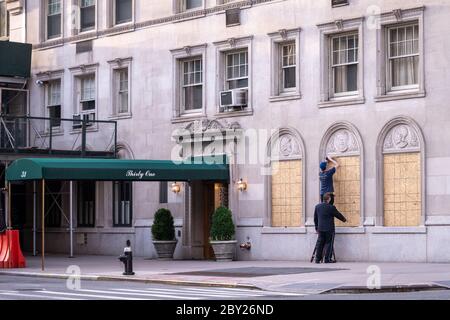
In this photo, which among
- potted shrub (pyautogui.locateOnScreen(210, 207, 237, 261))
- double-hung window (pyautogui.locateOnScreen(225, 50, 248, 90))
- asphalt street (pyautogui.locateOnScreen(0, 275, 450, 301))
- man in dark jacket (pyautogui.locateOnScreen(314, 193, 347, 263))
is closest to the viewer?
asphalt street (pyautogui.locateOnScreen(0, 275, 450, 301))

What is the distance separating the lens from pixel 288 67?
109 feet

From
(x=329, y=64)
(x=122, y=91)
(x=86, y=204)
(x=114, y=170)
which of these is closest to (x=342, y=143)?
(x=329, y=64)

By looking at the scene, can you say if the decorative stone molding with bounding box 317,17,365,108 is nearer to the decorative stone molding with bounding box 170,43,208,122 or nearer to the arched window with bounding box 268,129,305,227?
the arched window with bounding box 268,129,305,227

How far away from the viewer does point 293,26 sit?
3272 centimetres

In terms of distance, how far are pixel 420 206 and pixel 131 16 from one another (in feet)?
45.7

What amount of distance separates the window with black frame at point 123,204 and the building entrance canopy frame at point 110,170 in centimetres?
398

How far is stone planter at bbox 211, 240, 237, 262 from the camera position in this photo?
33.2 meters

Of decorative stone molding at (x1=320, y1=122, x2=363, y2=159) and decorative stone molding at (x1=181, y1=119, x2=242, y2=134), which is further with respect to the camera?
decorative stone molding at (x1=181, y1=119, x2=242, y2=134)

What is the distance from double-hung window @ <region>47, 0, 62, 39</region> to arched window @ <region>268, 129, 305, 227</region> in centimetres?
1216

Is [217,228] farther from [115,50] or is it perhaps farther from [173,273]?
[115,50]

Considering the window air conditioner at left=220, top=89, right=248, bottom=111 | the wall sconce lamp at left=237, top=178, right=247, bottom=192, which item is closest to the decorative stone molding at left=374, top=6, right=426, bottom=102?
the window air conditioner at left=220, top=89, right=248, bottom=111

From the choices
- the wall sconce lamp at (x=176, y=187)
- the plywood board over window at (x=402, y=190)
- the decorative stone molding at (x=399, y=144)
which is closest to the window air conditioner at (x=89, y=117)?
the wall sconce lamp at (x=176, y=187)

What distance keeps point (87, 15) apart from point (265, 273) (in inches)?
648

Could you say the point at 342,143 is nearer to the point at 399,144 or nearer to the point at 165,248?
the point at 399,144
